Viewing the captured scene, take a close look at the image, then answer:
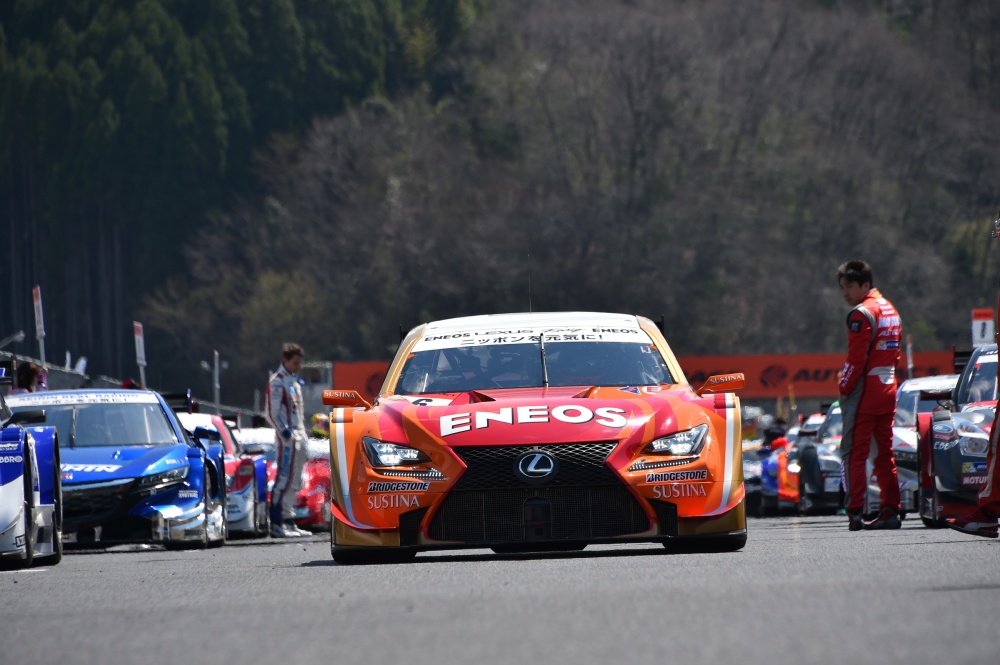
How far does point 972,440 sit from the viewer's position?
47.4 feet

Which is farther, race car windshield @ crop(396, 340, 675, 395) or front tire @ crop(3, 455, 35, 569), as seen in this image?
front tire @ crop(3, 455, 35, 569)

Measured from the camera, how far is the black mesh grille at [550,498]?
37.9 ft

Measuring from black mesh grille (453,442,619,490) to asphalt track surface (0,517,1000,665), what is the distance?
0.44 m

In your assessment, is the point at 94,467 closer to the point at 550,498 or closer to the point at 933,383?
the point at 550,498

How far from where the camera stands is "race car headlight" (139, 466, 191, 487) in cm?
1703

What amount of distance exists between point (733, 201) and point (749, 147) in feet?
6.79

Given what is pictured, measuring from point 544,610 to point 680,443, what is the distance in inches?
145

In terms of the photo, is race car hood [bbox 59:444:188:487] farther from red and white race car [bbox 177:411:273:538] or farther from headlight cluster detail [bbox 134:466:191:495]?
red and white race car [bbox 177:411:273:538]

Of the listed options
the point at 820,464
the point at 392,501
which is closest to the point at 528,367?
the point at 392,501

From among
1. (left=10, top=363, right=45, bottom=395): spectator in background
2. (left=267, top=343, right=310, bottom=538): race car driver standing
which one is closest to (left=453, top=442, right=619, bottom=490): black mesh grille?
(left=267, top=343, right=310, bottom=538): race car driver standing

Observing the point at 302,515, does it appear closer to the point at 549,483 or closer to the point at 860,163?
the point at 549,483

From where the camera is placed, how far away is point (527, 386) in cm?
1285

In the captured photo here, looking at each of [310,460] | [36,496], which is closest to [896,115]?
[310,460]

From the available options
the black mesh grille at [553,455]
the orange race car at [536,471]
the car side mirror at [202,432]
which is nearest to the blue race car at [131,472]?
the car side mirror at [202,432]
